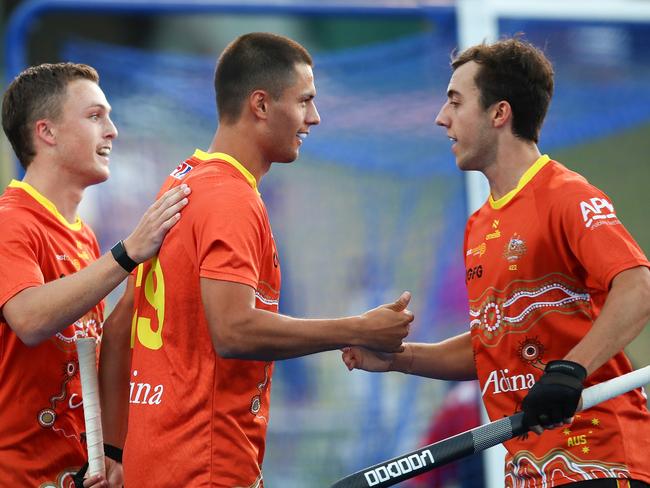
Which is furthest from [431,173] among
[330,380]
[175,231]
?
[175,231]

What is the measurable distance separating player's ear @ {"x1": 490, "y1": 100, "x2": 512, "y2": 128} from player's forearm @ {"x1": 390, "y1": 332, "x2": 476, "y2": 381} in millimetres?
841

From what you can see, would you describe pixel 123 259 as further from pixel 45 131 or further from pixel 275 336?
pixel 45 131

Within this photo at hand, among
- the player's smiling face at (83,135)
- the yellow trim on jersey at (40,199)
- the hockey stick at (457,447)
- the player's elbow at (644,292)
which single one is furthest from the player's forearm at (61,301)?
the player's elbow at (644,292)

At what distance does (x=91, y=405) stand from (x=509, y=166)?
173 cm

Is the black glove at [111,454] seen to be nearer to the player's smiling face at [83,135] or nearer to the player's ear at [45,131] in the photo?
the player's smiling face at [83,135]

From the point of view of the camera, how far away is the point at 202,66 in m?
7.58

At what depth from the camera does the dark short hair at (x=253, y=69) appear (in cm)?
366

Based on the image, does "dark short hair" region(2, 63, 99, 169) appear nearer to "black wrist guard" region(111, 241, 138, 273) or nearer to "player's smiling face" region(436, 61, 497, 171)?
"black wrist guard" region(111, 241, 138, 273)

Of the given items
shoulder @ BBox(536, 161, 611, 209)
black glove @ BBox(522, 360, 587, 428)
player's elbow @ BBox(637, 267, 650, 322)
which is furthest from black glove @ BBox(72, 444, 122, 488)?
player's elbow @ BBox(637, 267, 650, 322)

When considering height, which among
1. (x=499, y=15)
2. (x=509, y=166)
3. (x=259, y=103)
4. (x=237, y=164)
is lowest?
(x=237, y=164)

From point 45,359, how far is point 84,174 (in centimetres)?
76

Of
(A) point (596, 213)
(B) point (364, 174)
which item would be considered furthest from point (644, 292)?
(B) point (364, 174)

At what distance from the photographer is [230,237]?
3230 millimetres

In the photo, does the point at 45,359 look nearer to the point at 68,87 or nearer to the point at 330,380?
the point at 68,87
